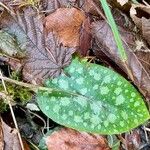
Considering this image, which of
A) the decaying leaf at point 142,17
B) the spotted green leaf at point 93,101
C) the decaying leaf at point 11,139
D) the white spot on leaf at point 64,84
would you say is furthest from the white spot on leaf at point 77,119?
the decaying leaf at point 142,17

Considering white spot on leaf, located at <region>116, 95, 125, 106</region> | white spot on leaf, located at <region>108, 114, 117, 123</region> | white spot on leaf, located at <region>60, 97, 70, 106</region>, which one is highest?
white spot on leaf, located at <region>116, 95, 125, 106</region>

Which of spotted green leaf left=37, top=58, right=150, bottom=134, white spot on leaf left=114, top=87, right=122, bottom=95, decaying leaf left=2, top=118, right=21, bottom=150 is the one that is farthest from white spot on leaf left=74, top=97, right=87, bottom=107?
decaying leaf left=2, top=118, right=21, bottom=150

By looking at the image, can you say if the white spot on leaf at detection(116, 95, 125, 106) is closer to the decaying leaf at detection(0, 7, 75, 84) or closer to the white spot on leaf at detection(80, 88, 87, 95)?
the white spot on leaf at detection(80, 88, 87, 95)

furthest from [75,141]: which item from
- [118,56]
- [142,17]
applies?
[142,17]

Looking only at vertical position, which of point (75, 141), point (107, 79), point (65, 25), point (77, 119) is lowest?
point (75, 141)

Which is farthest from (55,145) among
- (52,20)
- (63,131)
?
(52,20)

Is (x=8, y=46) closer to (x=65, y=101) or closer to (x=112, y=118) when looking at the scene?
(x=65, y=101)
